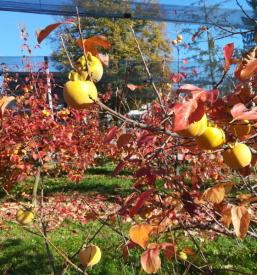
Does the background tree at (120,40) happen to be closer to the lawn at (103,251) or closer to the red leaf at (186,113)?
the lawn at (103,251)

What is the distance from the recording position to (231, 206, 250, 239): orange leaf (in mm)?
1290

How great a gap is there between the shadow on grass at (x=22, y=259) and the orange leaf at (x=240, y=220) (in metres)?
2.83

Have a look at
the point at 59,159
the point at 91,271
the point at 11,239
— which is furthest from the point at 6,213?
the point at 91,271

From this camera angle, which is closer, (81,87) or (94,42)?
(81,87)

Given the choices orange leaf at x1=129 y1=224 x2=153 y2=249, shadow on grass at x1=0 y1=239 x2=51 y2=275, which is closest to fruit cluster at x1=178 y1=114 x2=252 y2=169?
orange leaf at x1=129 y1=224 x2=153 y2=249

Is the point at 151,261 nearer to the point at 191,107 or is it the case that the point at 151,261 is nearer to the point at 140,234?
the point at 140,234

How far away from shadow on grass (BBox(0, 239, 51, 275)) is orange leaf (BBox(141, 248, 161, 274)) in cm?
255

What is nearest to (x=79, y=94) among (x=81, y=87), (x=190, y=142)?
(x=81, y=87)

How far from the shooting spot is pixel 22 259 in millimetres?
4281

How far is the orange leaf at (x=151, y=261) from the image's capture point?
1467 mm

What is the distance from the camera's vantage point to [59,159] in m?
7.39

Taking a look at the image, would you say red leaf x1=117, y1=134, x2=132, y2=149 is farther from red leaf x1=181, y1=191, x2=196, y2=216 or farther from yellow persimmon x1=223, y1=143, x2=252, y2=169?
red leaf x1=181, y1=191, x2=196, y2=216

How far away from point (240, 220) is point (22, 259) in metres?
3.34

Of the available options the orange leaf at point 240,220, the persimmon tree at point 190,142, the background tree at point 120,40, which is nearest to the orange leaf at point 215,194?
the persimmon tree at point 190,142
